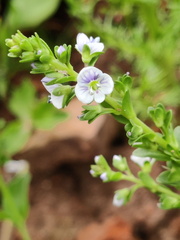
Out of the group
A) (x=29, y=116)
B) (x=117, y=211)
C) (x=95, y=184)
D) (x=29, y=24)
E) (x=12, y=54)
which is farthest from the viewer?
(x=29, y=24)

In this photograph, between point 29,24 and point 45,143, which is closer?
point 45,143

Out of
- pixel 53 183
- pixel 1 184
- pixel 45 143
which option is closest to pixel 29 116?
pixel 45 143

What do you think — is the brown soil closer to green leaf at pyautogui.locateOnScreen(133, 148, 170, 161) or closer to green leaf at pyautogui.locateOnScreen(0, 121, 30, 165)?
green leaf at pyautogui.locateOnScreen(0, 121, 30, 165)

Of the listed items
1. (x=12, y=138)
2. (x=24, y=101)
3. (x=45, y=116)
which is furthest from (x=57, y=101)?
(x=24, y=101)

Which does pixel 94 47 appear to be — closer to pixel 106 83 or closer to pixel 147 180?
pixel 106 83

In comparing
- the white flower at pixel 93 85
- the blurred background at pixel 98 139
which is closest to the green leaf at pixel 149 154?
the white flower at pixel 93 85

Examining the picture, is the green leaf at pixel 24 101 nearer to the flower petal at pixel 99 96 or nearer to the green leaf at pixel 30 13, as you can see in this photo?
the green leaf at pixel 30 13

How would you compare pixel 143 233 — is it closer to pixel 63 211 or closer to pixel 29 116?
pixel 63 211

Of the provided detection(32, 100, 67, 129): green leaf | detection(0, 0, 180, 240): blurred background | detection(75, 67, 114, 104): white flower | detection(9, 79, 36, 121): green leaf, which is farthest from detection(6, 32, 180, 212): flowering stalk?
detection(9, 79, 36, 121): green leaf
